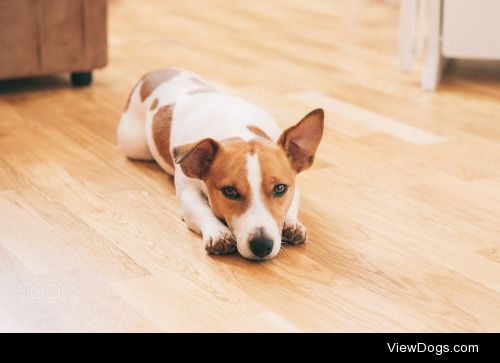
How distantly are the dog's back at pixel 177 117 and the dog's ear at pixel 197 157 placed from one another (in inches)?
4.8

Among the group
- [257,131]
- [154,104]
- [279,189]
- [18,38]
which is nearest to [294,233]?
[279,189]

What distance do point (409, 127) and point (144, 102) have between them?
0.99 meters

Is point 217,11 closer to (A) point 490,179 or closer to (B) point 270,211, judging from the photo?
(A) point 490,179

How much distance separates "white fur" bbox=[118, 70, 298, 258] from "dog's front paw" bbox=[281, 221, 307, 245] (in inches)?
1.1

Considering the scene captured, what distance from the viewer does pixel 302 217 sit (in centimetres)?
204

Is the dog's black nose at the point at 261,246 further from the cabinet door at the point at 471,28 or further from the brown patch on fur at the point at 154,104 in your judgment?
the cabinet door at the point at 471,28

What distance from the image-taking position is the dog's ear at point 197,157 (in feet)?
5.82

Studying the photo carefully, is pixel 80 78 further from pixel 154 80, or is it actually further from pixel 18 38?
pixel 154 80

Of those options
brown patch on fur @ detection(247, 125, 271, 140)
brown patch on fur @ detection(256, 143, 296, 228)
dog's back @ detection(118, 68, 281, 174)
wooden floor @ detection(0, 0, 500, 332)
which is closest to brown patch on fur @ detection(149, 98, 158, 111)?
dog's back @ detection(118, 68, 281, 174)

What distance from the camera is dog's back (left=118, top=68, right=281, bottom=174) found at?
1993 mm

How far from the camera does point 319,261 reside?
179 centimetres

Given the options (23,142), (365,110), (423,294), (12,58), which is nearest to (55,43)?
(12,58)

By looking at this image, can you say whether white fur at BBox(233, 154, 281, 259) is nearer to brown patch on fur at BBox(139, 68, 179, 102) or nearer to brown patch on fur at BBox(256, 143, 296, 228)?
brown patch on fur at BBox(256, 143, 296, 228)
